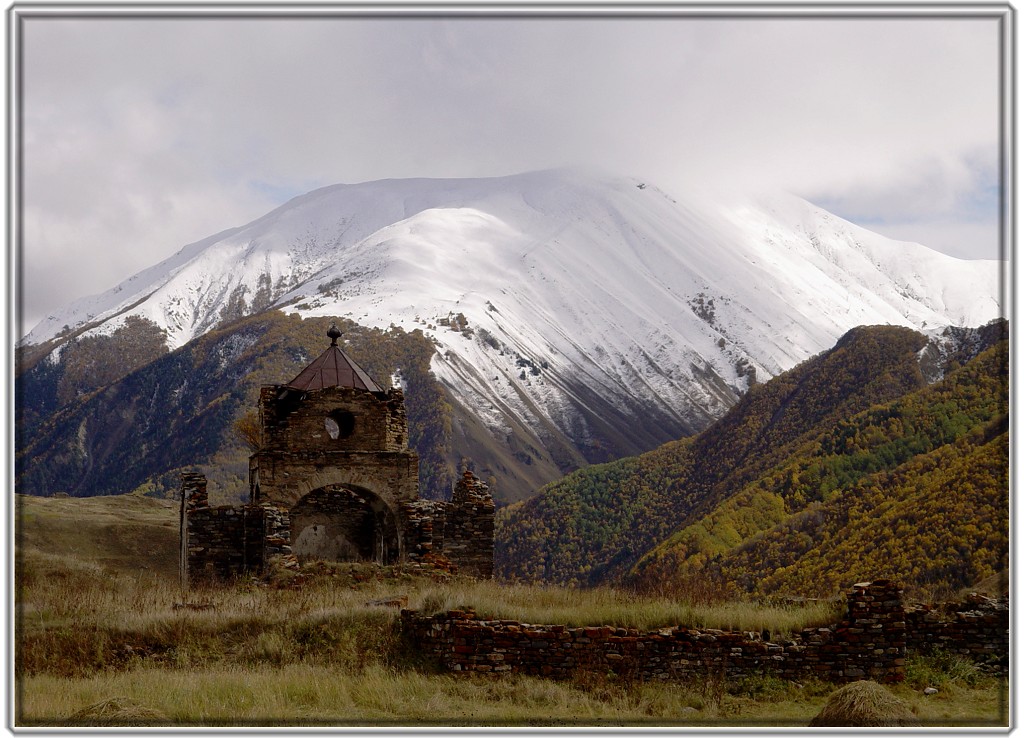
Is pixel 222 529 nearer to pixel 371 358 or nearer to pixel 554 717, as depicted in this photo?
pixel 554 717

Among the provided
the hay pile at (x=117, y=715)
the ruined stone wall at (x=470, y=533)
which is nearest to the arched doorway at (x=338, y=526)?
the ruined stone wall at (x=470, y=533)

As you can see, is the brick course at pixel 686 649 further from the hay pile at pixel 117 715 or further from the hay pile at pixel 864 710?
the hay pile at pixel 117 715

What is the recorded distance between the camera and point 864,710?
13.8 m

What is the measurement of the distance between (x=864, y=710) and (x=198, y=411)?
105m

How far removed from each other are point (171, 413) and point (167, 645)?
108 meters

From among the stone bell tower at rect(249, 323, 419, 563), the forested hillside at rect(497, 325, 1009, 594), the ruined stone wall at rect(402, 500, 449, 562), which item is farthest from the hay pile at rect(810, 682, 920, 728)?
the stone bell tower at rect(249, 323, 419, 563)

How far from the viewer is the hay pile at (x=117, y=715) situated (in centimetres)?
1356

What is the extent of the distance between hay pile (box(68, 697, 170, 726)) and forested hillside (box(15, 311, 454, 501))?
206ft

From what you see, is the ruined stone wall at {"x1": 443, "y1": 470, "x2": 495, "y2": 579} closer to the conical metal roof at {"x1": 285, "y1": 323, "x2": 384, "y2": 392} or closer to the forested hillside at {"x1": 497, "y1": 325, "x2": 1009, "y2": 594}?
the conical metal roof at {"x1": 285, "y1": 323, "x2": 384, "y2": 392}

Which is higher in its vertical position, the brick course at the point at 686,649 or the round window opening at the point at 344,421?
the round window opening at the point at 344,421

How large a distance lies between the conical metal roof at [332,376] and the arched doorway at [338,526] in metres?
2.55

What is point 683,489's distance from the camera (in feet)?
→ 199

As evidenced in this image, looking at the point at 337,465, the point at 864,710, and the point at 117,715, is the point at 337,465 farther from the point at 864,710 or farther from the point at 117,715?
the point at 864,710

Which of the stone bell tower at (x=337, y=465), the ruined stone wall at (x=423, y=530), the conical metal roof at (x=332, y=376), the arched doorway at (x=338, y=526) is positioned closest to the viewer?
the ruined stone wall at (x=423, y=530)
